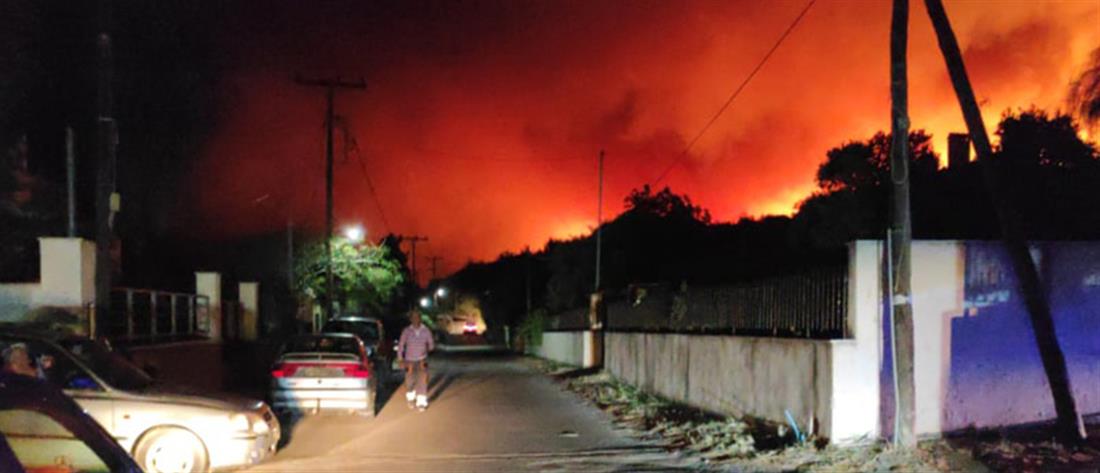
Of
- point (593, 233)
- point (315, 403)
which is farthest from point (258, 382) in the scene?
point (593, 233)

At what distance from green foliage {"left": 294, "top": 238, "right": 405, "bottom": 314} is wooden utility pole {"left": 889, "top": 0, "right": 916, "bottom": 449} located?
84.1 ft

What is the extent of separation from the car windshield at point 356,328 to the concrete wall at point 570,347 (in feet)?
30.8

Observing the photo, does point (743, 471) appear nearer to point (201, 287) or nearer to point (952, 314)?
point (952, 314)

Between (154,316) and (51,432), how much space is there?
511 inches

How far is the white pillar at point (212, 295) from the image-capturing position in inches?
773

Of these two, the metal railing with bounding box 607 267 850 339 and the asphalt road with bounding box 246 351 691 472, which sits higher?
the metal railing with bounding box 607 267 850 339

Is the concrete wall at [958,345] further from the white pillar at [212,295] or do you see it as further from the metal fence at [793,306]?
the white pillar at [212,295]

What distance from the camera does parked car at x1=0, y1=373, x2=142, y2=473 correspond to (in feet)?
12.7

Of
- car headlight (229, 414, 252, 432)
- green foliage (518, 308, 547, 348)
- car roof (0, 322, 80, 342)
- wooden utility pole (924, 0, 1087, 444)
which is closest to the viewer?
car roof (0, 322, 80, 342)

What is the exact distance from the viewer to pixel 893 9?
9992mm

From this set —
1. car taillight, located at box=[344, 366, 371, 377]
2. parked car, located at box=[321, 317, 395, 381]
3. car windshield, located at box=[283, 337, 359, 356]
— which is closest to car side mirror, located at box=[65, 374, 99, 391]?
car taillight, located at box=[344, 366, 371, 377]

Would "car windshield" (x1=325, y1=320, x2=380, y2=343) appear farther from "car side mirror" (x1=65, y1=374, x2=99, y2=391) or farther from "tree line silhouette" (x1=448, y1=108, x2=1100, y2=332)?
"car side mirror" (x1=65, y1=374, x2=99, y2=391)

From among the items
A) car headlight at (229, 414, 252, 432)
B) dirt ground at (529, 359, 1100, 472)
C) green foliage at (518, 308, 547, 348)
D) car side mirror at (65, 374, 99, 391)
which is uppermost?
car side mirror at (65, 374, 99, 391)

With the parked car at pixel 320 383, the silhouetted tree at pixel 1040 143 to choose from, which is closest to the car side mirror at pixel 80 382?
the parked car at pixel 320 383
